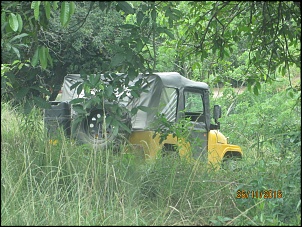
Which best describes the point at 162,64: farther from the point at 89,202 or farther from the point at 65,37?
the point at 89,202

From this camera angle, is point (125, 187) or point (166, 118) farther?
point (166, 118)

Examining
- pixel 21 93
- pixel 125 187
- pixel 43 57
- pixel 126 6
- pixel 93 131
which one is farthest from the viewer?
pixel 93 131

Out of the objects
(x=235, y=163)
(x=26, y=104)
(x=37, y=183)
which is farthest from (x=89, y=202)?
(x=235, y=163)

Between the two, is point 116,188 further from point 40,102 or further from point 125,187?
point 40,102

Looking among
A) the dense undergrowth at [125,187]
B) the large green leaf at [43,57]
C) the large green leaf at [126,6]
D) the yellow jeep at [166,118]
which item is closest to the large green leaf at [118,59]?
the yellow jeep at [166,118]

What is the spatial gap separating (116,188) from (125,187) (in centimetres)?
17

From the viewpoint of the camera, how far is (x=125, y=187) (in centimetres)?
579

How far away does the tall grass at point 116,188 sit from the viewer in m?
5.06

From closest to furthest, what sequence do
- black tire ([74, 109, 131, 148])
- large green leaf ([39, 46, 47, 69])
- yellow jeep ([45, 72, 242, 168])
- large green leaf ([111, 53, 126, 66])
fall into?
large green leaf ([39, 46, 47, 69]), large green leaf ([111, 53, 126, 66]), black tire ([74, 109, 131, 148]), yellow jeep ([45, 72, 242, 168])

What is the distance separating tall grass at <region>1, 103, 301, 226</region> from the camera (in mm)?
5059

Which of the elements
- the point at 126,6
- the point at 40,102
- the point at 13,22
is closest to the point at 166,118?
the point at 40,102

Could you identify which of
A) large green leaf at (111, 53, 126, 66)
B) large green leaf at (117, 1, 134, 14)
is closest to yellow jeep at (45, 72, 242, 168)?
large green leaf at (111, 53, 126, 66)
